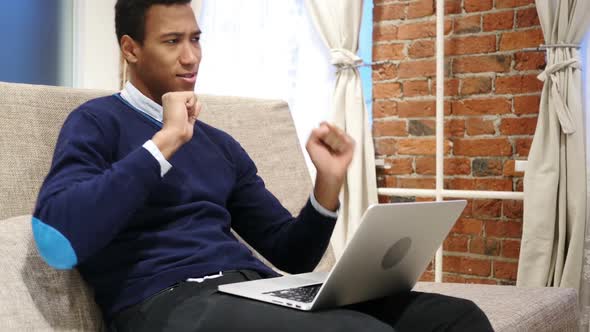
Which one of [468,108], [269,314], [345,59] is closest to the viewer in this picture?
[269,314]

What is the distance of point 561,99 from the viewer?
247 centimetres

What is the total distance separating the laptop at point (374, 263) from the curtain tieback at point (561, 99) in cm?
132

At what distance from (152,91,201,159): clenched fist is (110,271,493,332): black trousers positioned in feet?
0.78

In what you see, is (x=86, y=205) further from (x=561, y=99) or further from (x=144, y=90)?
(x=561, y=99)

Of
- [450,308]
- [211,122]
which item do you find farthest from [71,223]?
[211,122]

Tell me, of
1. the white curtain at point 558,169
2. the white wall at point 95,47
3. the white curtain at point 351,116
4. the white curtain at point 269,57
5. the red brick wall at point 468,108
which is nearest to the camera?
the white curtain at point 558,169

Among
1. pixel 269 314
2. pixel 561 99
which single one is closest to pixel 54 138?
pixel 269 314

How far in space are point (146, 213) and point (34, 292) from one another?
0.23 metres

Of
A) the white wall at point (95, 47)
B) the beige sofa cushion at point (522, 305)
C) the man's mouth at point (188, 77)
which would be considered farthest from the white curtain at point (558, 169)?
the white wall at point (95, 47)

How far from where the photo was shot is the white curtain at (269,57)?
3.13 metres

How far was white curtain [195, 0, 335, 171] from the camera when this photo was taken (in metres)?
3.13

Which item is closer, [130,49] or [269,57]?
[130,49]

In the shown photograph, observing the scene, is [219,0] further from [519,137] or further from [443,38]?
[519,137]

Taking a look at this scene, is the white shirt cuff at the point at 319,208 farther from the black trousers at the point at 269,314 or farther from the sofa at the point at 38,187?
the sofa at the point at 38,187
